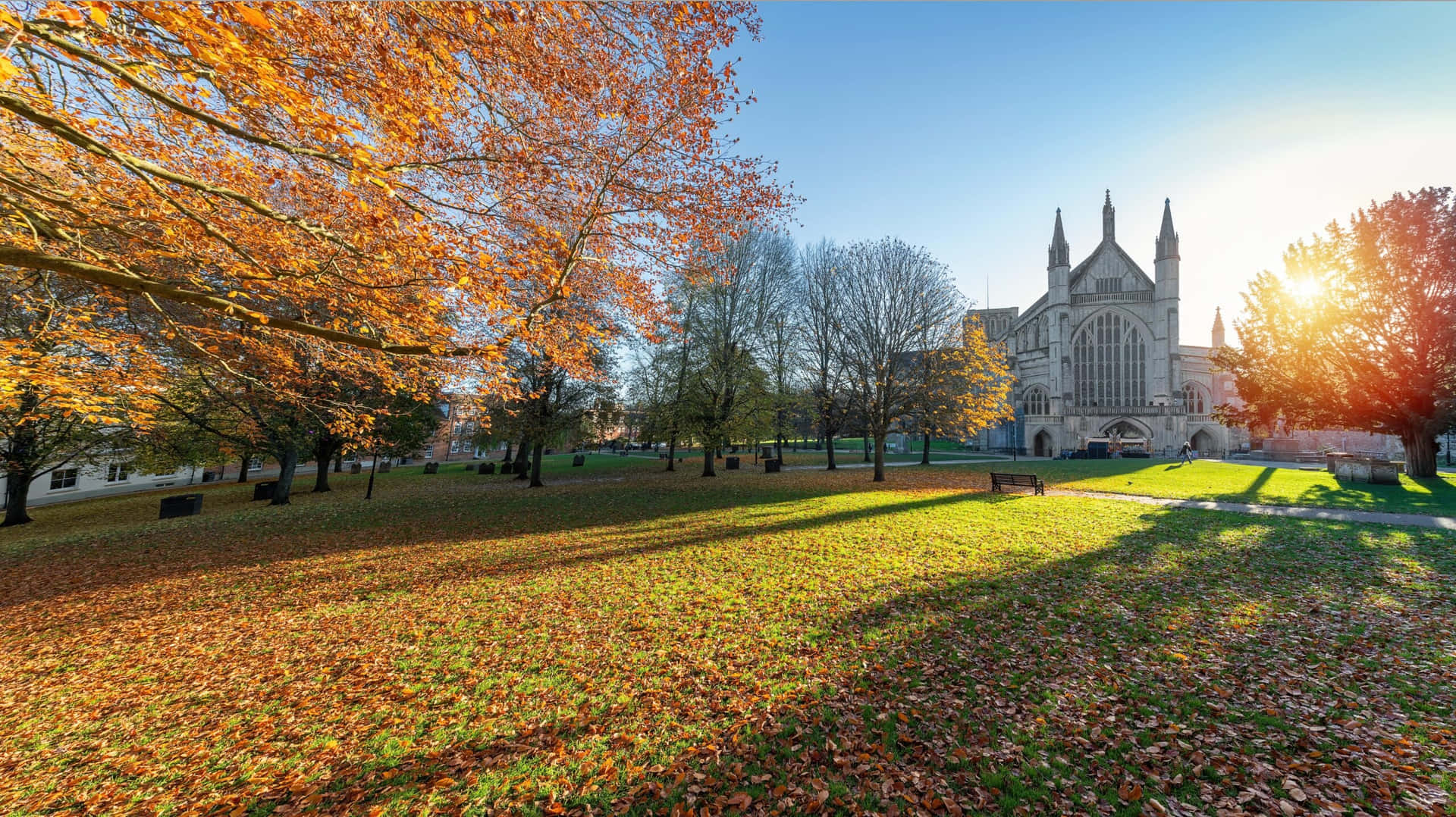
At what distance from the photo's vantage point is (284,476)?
58.0ft

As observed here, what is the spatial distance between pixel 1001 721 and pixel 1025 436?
52.6 meters

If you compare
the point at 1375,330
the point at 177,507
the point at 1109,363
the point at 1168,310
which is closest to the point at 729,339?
the point at 177,507

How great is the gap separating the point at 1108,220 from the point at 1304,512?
48732mm

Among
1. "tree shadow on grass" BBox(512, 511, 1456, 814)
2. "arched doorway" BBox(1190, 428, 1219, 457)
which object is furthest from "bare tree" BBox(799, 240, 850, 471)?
"arched doorway" BBox(1190, 428, 1219, 457)

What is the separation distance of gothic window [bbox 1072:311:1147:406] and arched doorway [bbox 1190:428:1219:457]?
264 inches

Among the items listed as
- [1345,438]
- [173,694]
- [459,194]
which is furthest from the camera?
[1345,438]

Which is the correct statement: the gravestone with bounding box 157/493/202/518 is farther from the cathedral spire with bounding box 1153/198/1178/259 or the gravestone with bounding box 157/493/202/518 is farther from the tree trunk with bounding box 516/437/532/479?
the cathedral spire with bounding box 1153/198/1178/259

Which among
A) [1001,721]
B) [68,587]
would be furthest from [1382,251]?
[68,587]

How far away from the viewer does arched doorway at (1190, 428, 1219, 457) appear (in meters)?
46.0

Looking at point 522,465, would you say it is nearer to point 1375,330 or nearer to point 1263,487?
point 1263,487

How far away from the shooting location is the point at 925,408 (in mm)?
20688

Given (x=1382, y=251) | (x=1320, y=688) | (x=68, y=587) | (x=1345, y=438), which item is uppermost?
(x=1382, y=251)

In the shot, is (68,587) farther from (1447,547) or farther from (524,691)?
(1447,547)

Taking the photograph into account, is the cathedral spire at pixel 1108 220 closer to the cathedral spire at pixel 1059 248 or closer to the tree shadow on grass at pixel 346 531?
the cathedral spire at pixel 1059 248
